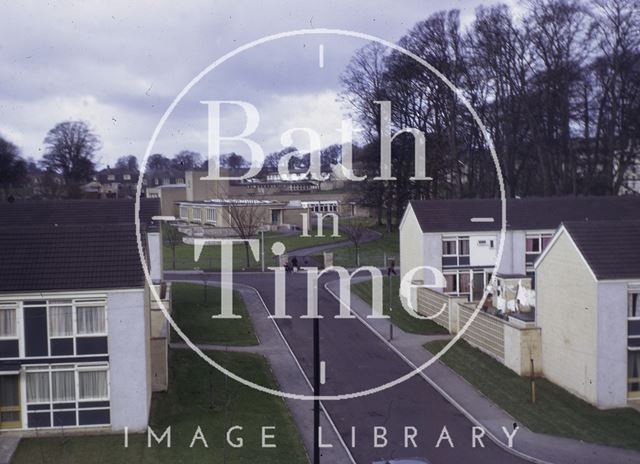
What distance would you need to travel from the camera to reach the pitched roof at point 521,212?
27562mm

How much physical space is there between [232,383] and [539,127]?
1140 inches

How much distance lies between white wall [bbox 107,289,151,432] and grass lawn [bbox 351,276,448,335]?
1106 cm

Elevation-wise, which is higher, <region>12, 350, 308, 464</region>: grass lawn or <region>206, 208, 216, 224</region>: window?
<region>206, 208, 216, 224</region>: window

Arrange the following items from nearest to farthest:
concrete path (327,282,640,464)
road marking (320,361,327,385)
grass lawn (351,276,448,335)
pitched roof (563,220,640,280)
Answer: concrete path (327,282,640,464) < pitched roof (563,220,640,280) < road marking (320,361,327,385) < grass lawn (351,276,448,335)

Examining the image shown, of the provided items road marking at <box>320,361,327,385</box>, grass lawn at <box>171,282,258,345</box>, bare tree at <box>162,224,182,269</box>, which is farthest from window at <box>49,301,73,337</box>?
bare tree at <box>162,224,182,269</box>

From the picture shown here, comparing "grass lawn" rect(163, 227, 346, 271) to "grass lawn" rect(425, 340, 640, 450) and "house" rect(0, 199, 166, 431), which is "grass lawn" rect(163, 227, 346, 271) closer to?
"grass lawn" rect(425, 340, 640, 450)

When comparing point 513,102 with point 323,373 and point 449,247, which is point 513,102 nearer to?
point 449,247

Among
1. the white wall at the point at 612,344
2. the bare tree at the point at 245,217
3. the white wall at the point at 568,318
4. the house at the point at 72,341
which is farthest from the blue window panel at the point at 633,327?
the bare tree at the point at 245,217

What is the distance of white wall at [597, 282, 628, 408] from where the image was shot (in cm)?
1581

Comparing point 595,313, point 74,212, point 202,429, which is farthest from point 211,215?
point 595,313

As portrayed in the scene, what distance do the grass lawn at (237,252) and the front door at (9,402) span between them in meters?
22.7

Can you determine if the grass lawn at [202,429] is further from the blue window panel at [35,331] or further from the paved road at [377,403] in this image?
the blue window panel at [35,331]

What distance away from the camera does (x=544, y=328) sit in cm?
1833

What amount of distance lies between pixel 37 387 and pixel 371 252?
1042 inches
